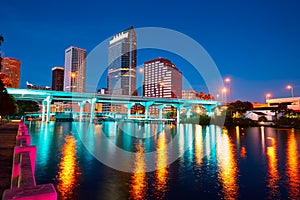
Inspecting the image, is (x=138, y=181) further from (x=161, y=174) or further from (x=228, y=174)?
(x=228, y=174)

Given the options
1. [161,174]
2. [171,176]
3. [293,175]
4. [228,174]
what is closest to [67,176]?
[161,174]

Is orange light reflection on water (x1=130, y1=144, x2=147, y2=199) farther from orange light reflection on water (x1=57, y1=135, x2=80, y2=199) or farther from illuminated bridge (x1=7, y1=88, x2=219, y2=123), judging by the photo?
illuminated bridge (x1=7, y1=88, x2=219, y2=123)

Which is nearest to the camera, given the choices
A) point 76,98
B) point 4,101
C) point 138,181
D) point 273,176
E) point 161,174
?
point 138,181

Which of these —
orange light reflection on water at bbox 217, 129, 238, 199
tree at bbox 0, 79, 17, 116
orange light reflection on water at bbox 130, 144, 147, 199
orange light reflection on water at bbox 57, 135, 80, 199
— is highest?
tree at bbox 0, 79, 17, 116

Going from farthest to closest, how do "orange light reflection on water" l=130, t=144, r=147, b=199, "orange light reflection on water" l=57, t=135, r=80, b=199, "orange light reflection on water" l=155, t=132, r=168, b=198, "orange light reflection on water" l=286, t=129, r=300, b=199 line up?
"orange light reflection on water" l=155, t=132, r=168, b=198 → "orange light reflection on water" l=286, t=129, r=300, b=199 → "orange light reflection on water" l=57, t=135, r=80, b=199 → "orange light reflection on water" l=130, t=144, r=147, b=199

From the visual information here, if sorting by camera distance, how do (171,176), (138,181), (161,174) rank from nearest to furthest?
(138,181), (171,176), (161,174)

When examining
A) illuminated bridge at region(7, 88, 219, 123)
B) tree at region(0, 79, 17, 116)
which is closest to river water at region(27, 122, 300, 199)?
tree at region(0, 79, 17, 116)

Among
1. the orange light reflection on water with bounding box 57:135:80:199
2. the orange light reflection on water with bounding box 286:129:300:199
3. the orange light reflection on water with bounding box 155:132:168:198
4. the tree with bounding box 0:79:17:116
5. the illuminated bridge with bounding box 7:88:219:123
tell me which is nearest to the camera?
the orange light reflection on water with bounding box 57:135:80:199

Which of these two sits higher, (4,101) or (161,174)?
(4,101)

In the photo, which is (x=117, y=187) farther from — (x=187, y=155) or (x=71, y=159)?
(x=187, y=155)

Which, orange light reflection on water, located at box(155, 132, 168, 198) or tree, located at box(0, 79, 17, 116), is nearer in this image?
orange light reflection on water, located at box(155, 132, 168, 198)

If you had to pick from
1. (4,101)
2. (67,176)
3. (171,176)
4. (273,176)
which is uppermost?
(4,101)

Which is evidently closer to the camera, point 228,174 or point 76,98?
point 228,174

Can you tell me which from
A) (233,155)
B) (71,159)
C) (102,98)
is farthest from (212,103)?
(71,159)
